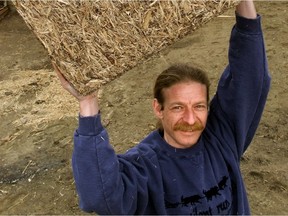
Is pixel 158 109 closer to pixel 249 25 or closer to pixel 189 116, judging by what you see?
pixel 189 116

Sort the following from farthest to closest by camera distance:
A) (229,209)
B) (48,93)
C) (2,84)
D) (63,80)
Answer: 1. (2,84)
2. (48,93)
3. (229,209)
4. (63,80)

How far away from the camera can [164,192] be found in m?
2.33

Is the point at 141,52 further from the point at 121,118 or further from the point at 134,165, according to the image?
the point at 121,118

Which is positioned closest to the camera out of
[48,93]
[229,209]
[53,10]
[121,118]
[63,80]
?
[53,10]

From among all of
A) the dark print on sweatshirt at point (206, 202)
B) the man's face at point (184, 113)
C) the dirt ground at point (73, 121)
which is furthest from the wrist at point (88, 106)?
the dirt ground at point (73, 121)

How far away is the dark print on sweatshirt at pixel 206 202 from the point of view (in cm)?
234

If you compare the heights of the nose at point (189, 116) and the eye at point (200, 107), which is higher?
the eye at point (200, 107)

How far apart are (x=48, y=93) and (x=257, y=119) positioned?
15.0 feet

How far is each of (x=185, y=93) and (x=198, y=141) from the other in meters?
0.24

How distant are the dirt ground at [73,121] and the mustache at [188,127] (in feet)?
7.36

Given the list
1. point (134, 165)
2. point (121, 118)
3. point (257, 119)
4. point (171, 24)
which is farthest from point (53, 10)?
point (121, 118)

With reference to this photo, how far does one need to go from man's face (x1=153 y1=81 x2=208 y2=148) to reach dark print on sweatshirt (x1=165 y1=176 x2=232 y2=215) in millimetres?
238

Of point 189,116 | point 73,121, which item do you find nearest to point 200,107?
point 189,116

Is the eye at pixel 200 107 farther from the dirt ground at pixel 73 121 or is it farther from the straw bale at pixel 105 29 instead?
the dirt ground at pixel 73 121
